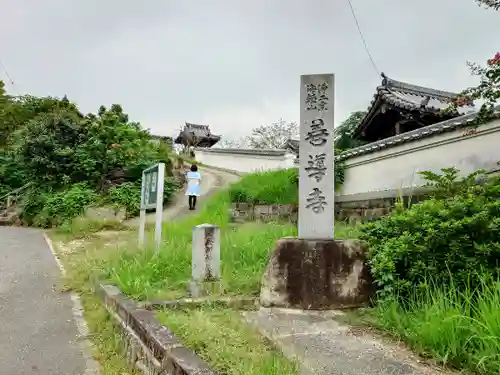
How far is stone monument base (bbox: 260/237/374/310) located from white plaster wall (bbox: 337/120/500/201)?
450cm

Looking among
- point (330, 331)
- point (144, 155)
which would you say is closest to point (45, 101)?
point (144, 155)

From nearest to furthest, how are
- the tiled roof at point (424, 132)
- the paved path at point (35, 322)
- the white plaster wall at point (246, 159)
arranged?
1. the paved path at point (35, 322)
2. the tiled roof at point (424, 132)
3. the white plaster wall at point (246, 159)

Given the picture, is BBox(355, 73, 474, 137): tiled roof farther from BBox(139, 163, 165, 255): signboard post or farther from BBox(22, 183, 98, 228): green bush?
BBox(22, 183, 98, 228): green bush

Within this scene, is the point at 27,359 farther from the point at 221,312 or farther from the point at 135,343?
the point at 221,312

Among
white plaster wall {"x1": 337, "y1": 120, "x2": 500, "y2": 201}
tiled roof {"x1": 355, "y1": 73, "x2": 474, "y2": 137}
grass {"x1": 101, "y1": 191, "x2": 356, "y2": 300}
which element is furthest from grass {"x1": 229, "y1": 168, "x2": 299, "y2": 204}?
grass {"x1": 101, "y1": 191, "x2": 356, "y2": 300}

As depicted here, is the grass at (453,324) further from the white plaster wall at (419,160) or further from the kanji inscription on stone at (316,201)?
the white plaster wall at (419,160)

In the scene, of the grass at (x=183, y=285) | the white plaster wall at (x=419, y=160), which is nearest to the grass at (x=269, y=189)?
the white plaster wall at (x=419, y=160)

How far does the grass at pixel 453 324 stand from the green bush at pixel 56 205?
12.0 metres

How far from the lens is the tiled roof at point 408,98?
13117 mm

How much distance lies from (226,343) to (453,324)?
72.4 inches

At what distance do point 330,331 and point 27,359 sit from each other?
321 centimetres

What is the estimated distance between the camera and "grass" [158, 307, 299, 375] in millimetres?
2941

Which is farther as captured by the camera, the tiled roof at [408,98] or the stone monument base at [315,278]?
the tiled roof at [408,98]

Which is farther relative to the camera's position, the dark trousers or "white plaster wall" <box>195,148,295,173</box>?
"white plaster wall" <box>195,148,295,173</box>
